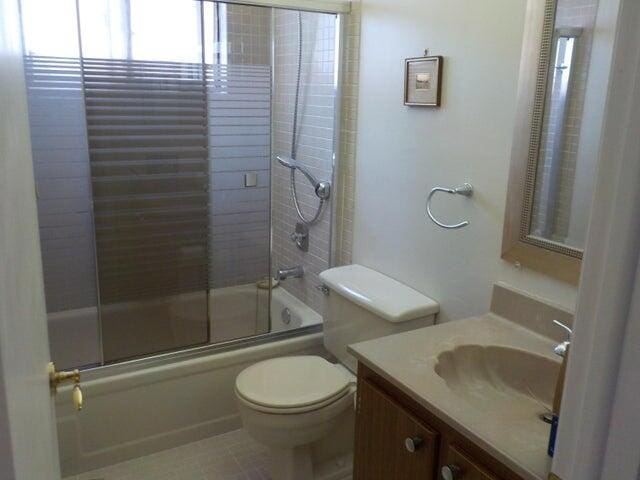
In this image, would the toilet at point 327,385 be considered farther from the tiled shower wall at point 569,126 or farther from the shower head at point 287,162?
the shower head at point 287,162

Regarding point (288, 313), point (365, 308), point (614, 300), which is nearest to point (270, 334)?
point (288, 313)

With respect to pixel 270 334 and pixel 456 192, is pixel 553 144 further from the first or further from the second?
pixel 270 334

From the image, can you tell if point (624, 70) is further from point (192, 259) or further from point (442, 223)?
point (192, 259)

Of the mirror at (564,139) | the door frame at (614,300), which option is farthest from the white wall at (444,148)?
the door frame at (614,300)

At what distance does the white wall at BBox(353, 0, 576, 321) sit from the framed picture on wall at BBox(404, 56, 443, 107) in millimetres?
29

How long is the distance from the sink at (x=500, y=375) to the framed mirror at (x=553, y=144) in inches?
10.7

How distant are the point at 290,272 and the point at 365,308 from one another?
36.3 inches

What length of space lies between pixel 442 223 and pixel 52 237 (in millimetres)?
1679

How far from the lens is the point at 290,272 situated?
9.81ft

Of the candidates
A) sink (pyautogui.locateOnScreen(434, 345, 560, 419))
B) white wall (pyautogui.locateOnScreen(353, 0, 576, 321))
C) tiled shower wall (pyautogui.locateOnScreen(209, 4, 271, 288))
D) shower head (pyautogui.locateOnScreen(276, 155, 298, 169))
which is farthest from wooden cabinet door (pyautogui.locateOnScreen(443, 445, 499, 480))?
shower head (pyautogui.locateOnScreen(276, 155, 298, 169))

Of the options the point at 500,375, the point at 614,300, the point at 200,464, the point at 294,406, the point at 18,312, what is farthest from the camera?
the point at 200,464

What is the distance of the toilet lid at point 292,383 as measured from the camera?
6.46 feet

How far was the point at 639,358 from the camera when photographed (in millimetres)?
499

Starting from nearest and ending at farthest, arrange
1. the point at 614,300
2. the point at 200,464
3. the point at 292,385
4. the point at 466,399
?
1. the point at 614,300
2. the point at 466,399
3. the point at 292,385
4. the point at 200,464
